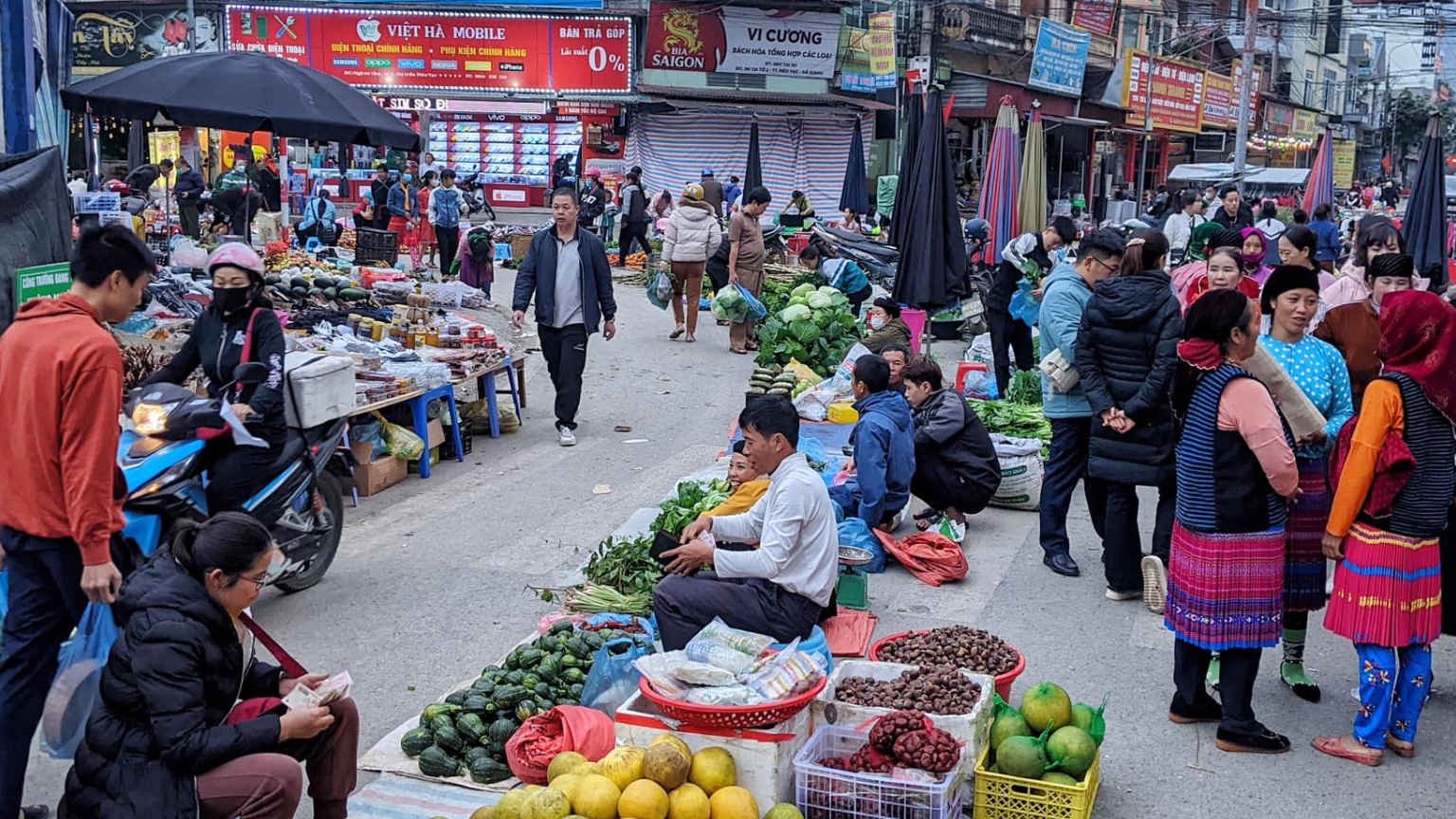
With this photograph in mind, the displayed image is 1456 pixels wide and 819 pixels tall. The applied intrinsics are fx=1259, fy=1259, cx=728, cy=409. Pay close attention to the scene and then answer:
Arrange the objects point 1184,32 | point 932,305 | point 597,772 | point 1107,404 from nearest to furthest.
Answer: point 597,772 → point 1107,404 → point 932,305 → point 1184,32

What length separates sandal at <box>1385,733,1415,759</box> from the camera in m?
4.98

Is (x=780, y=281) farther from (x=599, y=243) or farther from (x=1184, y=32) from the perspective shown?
(x=1184, y=32)

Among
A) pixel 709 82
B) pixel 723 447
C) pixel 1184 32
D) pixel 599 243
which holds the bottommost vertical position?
pixel 723 447

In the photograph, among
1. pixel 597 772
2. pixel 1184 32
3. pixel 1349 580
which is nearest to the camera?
pixel 597 772

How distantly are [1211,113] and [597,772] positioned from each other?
45666 mm

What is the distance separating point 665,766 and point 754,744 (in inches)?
12.3

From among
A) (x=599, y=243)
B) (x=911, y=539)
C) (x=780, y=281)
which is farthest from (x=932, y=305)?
(x=780, y=281)

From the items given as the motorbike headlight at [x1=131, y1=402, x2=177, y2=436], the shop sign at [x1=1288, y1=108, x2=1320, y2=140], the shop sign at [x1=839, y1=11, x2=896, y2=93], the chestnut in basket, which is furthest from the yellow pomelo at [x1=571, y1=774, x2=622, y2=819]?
the shop sign at [x1=1288, y1=108, x2=1320, y2=140]

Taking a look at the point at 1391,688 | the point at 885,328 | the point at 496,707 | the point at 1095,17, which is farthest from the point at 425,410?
the point at 1095,17

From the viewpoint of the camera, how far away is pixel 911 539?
24.5 ft

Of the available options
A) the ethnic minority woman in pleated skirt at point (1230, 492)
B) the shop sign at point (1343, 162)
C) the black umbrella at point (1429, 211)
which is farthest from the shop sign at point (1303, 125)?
the ethnic minority woman in pleated skirt at point (1230, 492)

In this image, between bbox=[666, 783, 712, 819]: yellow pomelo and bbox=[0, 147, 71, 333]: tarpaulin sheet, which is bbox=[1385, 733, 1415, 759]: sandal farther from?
bbox=[0, 147, 71, 333]: tarpaulin sheet

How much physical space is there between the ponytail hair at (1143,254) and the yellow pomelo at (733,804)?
3.90 m

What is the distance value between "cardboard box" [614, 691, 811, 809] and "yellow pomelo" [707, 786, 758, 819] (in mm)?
99
